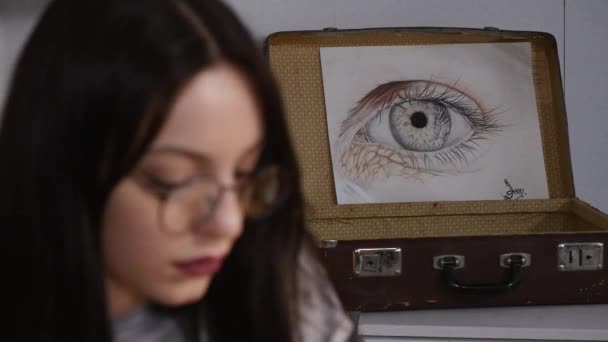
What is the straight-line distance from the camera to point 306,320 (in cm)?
72

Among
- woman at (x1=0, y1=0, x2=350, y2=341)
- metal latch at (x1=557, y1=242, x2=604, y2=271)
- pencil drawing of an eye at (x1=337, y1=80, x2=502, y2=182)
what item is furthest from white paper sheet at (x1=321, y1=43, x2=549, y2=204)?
woman at (x1=0, y1=0, x2=350, y2=341)

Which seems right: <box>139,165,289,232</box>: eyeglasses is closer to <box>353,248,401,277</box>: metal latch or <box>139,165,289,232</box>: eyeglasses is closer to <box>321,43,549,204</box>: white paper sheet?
<box>353,248,401,277</box>: metal latch

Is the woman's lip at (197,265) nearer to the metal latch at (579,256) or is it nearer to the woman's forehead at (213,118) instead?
the woman's forehead at (213,118)

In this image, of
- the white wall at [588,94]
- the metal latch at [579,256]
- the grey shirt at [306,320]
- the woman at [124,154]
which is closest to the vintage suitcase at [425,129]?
the white wall at [588,94]

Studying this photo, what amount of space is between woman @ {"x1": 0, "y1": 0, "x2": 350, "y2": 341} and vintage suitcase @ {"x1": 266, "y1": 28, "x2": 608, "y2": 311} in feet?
2.89

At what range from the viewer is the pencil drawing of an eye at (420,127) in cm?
150

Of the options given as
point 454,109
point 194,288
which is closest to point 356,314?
point 454,109

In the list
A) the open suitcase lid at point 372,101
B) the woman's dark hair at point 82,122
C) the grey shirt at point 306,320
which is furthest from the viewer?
the open suitcase lid at point 372,101

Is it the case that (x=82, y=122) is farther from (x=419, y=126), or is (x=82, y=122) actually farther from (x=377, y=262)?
(x=419, y=126)

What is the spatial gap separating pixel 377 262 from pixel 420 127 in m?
0.37

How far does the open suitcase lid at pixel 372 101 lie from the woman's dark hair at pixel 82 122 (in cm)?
88

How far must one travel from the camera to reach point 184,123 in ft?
1.74

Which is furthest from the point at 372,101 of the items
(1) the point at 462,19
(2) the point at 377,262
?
(2) the point at 377,262

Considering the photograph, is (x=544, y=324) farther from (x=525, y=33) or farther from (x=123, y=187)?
(x=123, y=187)
